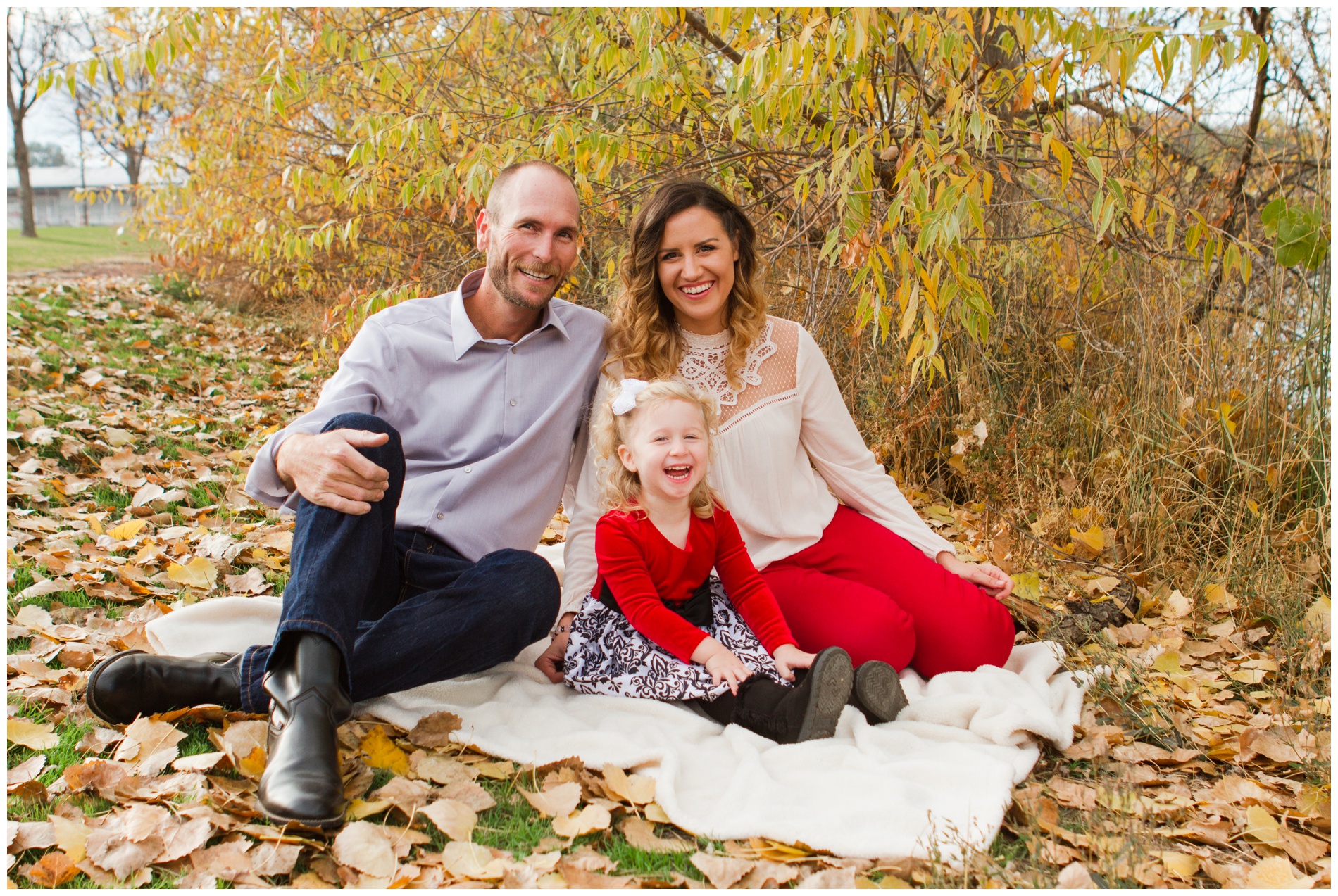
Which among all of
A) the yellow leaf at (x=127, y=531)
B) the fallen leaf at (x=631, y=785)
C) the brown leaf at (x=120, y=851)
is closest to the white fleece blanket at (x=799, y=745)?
the fallen leaf at (x=631, y=785)

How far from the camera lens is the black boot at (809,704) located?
2146 mm

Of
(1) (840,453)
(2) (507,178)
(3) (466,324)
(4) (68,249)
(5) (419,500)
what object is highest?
(4) (68,249)

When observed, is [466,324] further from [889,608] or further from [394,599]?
[889,608]

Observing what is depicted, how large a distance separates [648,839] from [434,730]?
670 millimetres

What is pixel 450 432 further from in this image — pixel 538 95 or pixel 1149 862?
pixel 538 95

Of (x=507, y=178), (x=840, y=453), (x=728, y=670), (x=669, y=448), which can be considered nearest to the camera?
(x=728, y=670)

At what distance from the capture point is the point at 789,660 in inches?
90.8

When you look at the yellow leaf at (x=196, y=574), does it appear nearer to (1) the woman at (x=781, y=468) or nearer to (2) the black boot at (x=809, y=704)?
(1) the woman at (x=781, y=468)

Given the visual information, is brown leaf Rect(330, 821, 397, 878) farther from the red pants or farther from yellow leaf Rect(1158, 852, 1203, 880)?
yellow leaf Rect(1158, 852, 1203, 880)

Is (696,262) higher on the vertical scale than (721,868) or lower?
higher

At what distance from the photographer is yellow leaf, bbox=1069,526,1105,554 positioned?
3395 millimetres

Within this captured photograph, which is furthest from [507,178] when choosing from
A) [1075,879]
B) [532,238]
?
[1075,879]

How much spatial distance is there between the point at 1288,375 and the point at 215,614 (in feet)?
12.0

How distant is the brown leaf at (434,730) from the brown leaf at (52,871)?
0.72 metres
